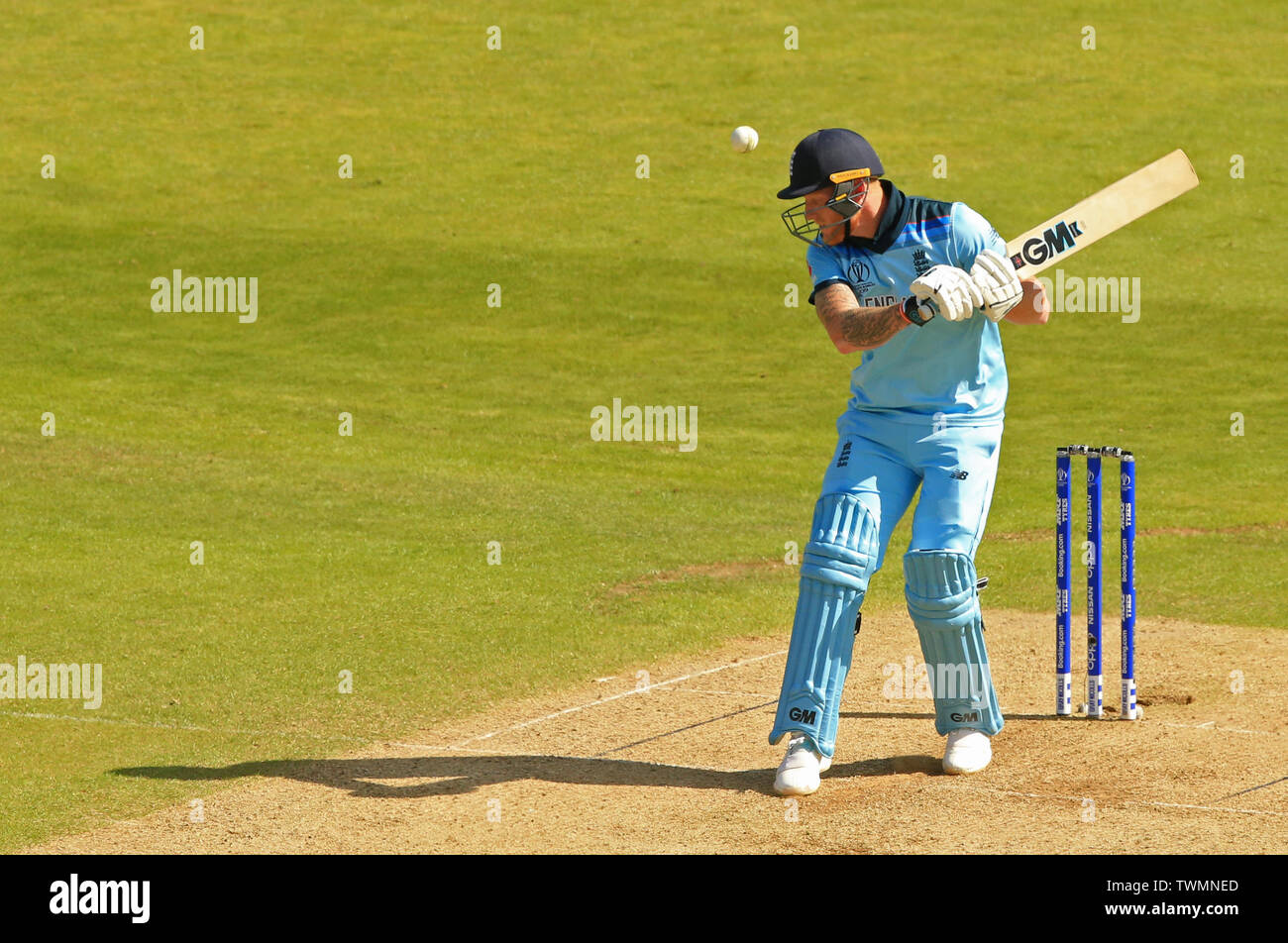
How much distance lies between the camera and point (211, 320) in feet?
71.2

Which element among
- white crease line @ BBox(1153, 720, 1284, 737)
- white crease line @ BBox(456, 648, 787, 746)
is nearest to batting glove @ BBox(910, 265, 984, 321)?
white crease line @ BBox(1153, 720, 1284, 737)

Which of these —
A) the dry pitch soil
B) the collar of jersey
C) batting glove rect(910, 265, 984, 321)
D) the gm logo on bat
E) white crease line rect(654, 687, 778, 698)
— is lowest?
the dry pitch soil

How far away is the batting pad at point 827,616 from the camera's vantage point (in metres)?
7.07


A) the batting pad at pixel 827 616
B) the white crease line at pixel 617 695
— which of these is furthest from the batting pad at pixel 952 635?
the white crease line at pixel 617 695

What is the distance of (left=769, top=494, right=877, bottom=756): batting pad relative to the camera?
7.07m

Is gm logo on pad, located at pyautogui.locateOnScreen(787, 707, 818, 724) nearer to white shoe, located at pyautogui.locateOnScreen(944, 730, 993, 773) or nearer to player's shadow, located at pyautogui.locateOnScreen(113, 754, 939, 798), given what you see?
player's shadow, located at pyautogui.locateOnScreen(113, 754, 939, 798)

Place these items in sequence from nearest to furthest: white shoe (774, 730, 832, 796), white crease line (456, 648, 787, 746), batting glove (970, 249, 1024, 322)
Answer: batting glove (970, 249, 1024, 322)
white shoe (774, 730, 832, 796)
white crease line (456, 648, 787, 746)

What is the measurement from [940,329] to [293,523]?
275 inches

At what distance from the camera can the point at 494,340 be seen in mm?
21266

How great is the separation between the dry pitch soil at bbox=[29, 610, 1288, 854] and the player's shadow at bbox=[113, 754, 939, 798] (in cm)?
2

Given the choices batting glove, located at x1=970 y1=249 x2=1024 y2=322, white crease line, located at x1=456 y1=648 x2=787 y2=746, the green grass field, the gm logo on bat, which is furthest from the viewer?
the green grass field

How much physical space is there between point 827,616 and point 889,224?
1.71 metres

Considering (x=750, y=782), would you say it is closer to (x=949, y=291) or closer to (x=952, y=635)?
(x=952, y=635)

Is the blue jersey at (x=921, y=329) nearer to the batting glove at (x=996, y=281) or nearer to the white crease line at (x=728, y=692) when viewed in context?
the batting glove at (x=996, y=281)
